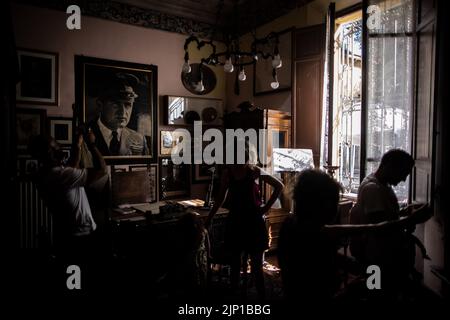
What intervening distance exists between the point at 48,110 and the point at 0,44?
2.33 m

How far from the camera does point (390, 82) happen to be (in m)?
2.98

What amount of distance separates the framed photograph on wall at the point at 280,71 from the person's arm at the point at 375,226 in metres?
2.98

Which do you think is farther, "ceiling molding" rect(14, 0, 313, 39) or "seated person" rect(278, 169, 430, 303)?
"ceiling molding" rect(14, 0, 313, 39)

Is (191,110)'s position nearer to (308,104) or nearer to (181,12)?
(181,12)

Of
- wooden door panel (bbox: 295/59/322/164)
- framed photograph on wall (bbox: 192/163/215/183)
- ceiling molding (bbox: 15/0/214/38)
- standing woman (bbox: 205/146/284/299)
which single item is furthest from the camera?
framed photograph on wall (bbox: 192/163/215/183)

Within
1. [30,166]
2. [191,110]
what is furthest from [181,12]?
[30,166]

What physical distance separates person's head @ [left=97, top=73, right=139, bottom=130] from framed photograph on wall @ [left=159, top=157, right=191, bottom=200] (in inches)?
34.3

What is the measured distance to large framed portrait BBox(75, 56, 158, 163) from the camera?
4359 mm

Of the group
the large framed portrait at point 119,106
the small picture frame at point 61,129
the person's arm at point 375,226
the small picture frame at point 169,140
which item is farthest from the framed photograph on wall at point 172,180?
the person's arm at point 375,226

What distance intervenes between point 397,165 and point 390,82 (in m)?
1.39

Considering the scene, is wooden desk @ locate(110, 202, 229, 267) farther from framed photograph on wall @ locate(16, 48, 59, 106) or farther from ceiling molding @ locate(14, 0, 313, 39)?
ceiling molding @ locate(14, 0, 313, 39)

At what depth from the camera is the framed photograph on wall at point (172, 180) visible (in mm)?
4996

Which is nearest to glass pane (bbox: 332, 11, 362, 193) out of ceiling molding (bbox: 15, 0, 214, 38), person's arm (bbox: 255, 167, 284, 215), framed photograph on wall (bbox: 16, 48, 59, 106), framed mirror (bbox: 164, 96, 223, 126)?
person's arm (bbox: 255, 167, 284, 215)
